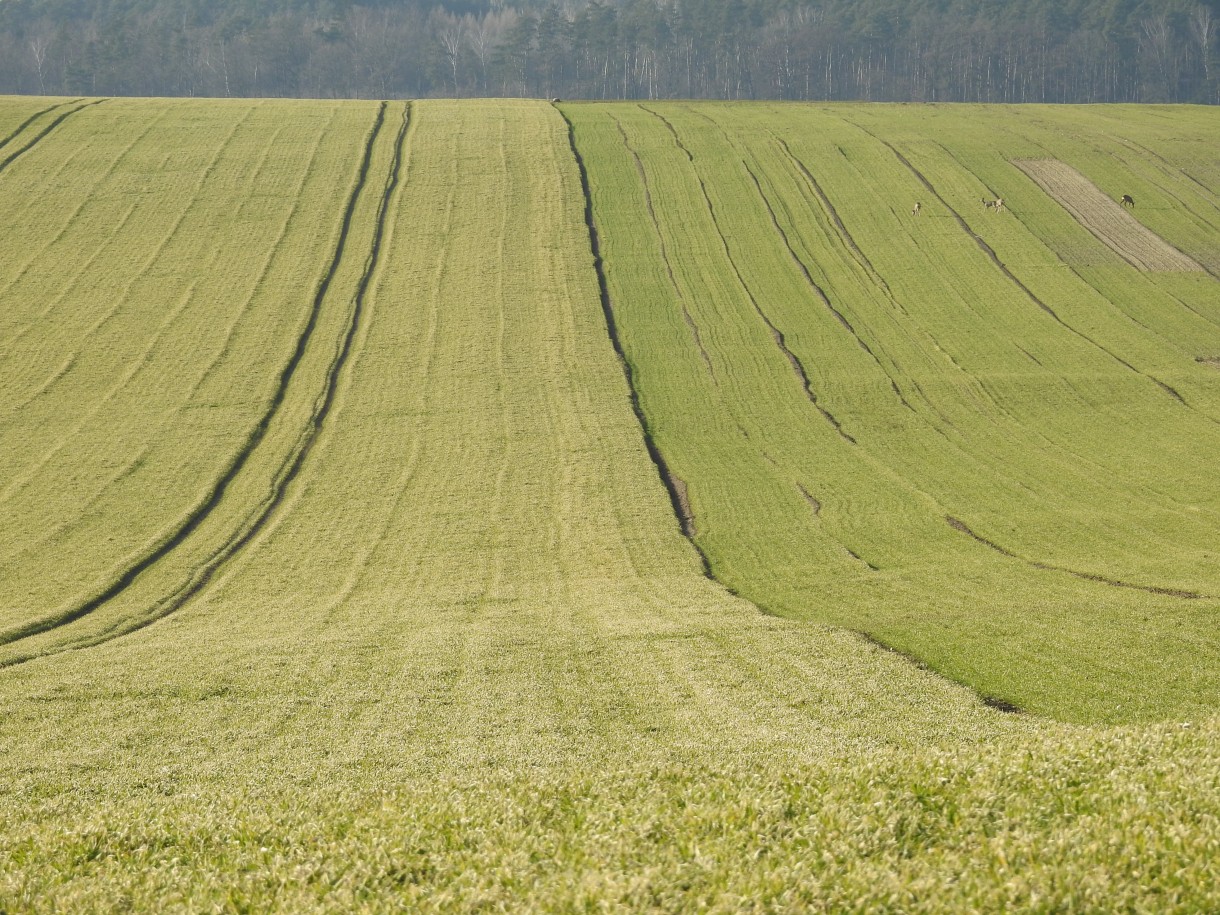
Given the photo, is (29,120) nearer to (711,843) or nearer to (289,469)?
(289,469)

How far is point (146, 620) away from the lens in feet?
105

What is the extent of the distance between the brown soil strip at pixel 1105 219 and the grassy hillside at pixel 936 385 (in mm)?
1370

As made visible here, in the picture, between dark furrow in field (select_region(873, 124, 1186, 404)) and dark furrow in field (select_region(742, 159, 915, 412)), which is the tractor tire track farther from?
dark furrow in field (select_region(873, 124, 1186, 404))

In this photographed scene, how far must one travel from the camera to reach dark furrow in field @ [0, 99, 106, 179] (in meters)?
85.7

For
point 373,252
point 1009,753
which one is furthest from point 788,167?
point 1009,753

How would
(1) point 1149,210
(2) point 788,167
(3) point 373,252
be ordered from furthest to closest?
(2) point 788,167, (1) point 1149,210, (3) point 373,252

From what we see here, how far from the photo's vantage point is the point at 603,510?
42281 millimetres

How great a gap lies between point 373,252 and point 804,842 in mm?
67998

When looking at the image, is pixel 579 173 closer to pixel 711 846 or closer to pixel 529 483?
pixel 529 483

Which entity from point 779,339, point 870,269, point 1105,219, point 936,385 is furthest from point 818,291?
point 1105,219

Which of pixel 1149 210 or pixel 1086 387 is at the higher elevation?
pixel 1149 210

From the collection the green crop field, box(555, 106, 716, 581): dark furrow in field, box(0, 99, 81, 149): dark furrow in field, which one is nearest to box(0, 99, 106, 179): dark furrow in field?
the green crop field

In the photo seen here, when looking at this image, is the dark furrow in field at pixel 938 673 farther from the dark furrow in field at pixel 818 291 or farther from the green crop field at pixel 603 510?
the dark furrow in field at pixel 818 291

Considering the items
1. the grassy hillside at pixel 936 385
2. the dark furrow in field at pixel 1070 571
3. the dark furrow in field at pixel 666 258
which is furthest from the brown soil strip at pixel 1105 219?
the dark furrow in field at pixel 1070 571
